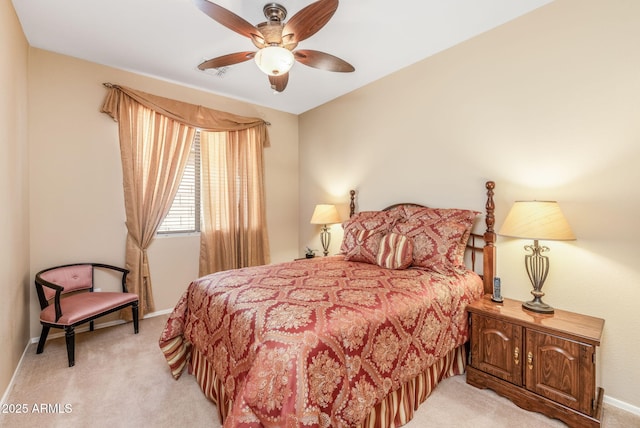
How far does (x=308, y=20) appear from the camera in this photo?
1.80 metres

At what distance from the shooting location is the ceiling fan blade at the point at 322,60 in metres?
2.15

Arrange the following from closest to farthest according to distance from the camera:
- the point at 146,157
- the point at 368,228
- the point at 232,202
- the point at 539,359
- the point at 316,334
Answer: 1. the point at 316,334
2. the point at 539,359
3. the point at 368,228
4. the point at 146,157
5. the point at 232,202

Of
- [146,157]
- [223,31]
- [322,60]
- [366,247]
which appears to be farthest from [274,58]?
[146,157]

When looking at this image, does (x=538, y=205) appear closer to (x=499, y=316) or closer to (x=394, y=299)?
(x=499, y=316)

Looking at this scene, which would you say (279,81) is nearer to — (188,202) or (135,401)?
(188,202)

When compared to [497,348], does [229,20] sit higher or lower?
higher

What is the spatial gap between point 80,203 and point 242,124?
83.0 inches

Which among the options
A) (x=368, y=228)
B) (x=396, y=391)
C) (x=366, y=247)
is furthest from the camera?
(x=368, y=228)

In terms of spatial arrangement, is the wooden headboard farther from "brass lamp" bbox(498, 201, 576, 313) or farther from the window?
the window

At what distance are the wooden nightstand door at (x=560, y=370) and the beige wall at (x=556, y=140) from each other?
20.4 inches

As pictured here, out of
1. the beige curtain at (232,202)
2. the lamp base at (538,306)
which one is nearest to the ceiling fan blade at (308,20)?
the beige curtain at (232,202)

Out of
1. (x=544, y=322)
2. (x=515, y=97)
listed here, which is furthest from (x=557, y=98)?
(x=544, y=322)

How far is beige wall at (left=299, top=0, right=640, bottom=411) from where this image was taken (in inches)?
73.1

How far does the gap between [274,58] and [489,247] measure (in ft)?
7.54
